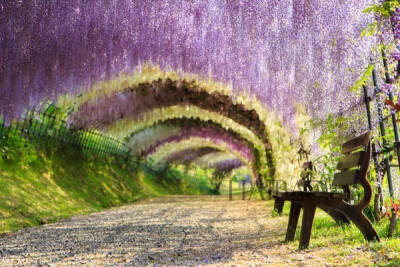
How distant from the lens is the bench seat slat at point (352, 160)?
412cm

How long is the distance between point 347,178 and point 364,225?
18.4 inches

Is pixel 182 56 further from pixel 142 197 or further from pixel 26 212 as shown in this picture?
pixel 142 197

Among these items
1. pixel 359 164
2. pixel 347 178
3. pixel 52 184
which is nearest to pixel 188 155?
pixel 52 184

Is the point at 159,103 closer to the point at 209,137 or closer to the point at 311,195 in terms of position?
the point at 209,137

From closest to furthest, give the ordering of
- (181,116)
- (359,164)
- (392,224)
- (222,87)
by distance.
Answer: (359,164), (392,224), (222,87), (181,116)

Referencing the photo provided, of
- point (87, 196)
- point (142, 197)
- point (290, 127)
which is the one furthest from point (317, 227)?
point (142, 197)

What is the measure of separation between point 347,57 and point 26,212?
5.84 meters

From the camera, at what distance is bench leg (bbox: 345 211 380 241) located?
4.10m

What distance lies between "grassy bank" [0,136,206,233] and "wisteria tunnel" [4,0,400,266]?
0.17 ft

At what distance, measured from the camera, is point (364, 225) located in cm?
414

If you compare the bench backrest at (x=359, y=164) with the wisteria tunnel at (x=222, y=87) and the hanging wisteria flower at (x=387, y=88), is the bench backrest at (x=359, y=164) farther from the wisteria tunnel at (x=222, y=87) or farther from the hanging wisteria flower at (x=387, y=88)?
the hanging wisteria flower at (x=387, y=88)

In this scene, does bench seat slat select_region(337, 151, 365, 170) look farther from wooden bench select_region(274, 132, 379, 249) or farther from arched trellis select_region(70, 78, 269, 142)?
arched trellis select_region(70, 78, 269, 142)

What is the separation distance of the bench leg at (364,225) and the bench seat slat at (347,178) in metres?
0.25

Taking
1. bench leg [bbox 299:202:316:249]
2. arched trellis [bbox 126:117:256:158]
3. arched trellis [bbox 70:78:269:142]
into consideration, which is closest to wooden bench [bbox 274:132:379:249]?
bench leg [bbox 299:202:316:249]
